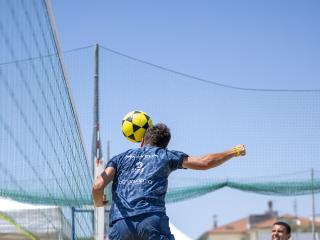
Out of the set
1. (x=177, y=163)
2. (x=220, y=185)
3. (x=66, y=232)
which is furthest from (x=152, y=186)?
(x=220, y=185)

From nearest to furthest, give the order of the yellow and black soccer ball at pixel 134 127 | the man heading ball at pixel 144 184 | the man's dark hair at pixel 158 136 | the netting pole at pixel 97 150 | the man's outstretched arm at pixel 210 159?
the man heading ball at pixel 144 184
the man's outstretched arm at pixel 210 159
the man's dark hair at pixel 158 136
the yellow and black soccer ball at pixel 134 127
the netting pole at pixel 97 150

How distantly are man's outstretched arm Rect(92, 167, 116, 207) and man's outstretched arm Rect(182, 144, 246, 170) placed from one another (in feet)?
1.59

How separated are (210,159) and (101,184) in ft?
2.37

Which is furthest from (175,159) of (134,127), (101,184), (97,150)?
(97,150)

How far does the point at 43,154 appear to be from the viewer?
7.12 m

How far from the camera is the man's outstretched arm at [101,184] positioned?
5.04m

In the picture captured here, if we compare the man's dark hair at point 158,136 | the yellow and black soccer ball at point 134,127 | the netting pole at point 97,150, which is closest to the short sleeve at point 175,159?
the man's dark hair at point 158,136

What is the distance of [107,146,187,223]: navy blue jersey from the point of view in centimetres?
504

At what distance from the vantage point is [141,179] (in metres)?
5.11

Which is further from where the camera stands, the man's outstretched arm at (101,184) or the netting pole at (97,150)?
the netting pole at (97,150)

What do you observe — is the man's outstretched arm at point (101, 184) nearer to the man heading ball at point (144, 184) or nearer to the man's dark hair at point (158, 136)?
the man heading ball at point (144, 184)

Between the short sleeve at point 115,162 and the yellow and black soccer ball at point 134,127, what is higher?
the yellow and black soccer ball at point 134,127

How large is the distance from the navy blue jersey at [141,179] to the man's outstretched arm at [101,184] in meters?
0.06

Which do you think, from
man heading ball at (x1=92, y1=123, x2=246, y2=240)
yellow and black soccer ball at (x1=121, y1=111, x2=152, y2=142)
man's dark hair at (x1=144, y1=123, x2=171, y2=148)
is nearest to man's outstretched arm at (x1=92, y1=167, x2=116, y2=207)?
man heading ball at (x1=92, y1=123, x2=246, y2=240)
